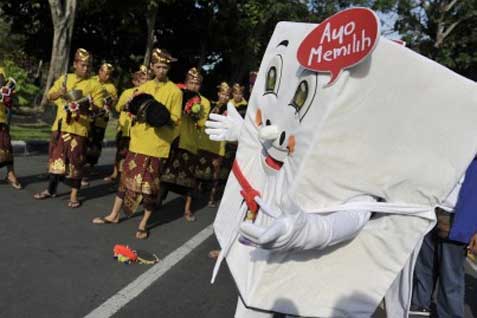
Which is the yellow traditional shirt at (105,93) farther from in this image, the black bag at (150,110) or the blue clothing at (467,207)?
the blue clothing at (467,207)

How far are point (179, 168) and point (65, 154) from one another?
1466mm

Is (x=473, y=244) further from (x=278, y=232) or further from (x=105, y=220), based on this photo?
(x=105, y=220)

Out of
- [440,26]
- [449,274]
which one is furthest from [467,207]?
[440,26]

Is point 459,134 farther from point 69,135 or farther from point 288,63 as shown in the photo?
point 69,135

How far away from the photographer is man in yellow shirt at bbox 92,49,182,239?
541 cm

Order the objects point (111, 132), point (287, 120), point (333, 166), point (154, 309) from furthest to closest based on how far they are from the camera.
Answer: point (111, 132)
point (154, 309)
point (287, 120)
point (333, 166)

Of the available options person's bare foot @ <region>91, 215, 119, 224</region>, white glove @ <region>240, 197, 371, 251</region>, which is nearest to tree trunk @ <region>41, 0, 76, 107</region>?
person's bare foot @ <region>91, 215, 119, 224</region>

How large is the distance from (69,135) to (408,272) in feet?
15.7

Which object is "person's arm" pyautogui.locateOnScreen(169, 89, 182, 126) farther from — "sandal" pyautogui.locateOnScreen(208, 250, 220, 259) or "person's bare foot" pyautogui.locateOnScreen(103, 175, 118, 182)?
"person's bare foot" pyautogui.locateOnScreen(103, 175, 118, 182)

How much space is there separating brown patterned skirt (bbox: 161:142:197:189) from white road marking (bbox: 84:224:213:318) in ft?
3.55

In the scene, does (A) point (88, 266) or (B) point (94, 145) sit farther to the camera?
(B) point (94, 145)

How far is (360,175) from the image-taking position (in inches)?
85.9

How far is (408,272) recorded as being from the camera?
2.42m

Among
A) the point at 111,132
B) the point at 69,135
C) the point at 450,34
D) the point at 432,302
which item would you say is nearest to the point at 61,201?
the point at 69,135
